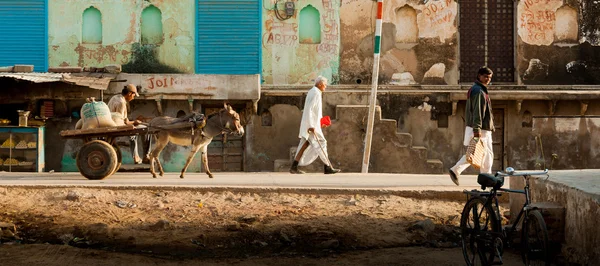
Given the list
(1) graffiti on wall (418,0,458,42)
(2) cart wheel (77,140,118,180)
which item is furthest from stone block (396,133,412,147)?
(2) cart wheel (77,140,118,180)

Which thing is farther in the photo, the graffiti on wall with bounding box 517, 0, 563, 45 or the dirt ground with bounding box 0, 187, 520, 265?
the graffiti on wall with bounding box 517, 0, 563, 45

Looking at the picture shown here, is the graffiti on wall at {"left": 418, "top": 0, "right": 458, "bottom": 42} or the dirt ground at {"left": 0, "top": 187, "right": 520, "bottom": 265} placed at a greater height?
the graffiti on wall at {"left": 418, "top": 0, "right": 458, "bottom": 42}

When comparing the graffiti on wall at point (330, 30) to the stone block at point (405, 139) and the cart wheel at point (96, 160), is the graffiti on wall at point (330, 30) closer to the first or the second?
the stone block at point (405, 139)

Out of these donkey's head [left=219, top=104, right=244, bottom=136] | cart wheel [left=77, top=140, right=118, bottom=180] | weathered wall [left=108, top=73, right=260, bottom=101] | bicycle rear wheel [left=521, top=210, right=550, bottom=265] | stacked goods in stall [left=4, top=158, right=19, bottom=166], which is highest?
weathered wall [left=108, top=73, right=260, bottom=101]

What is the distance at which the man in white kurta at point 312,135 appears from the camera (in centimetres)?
1478

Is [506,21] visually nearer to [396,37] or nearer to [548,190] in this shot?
[396,37]

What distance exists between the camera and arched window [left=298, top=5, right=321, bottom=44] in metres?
20.4

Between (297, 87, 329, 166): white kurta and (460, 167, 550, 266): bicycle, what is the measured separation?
6.28m

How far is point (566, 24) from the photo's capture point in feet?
68.6

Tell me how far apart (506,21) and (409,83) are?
9.84ft

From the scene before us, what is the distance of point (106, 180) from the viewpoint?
43.1ft

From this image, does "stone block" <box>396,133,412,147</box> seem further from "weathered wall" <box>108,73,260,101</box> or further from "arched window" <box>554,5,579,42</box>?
"arched window" <box>554,5,579,42</box>

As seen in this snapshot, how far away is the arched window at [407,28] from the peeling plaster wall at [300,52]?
156 cm

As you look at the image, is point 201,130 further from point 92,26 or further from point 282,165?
point 92,26
